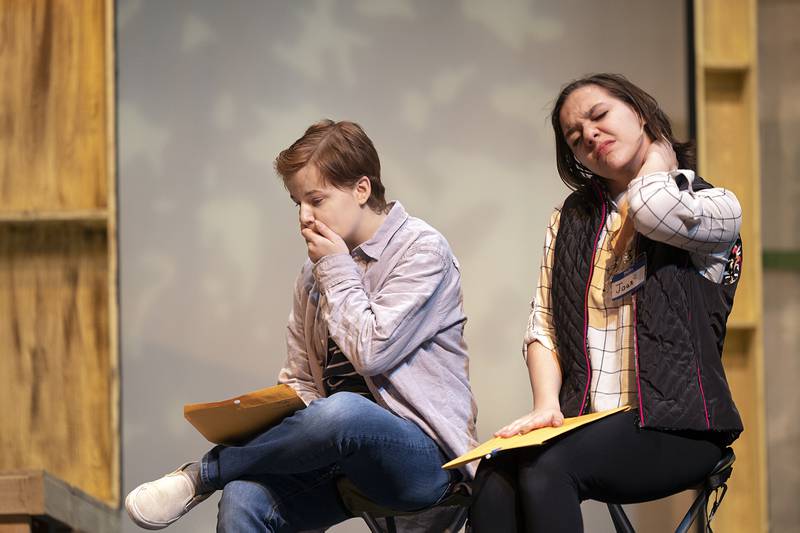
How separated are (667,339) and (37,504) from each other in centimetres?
143

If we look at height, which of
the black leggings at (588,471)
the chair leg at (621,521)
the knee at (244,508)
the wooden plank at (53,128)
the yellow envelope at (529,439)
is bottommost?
the chair leg at (621,521)

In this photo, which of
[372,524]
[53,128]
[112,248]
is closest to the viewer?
[372,524]

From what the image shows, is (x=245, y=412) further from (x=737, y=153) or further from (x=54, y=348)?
(x=737, y=153)

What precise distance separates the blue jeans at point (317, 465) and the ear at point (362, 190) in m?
0.48

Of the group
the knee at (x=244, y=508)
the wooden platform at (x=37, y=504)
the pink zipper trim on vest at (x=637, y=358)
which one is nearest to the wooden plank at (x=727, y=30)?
the pink zipper trim on vest at (x=637, y=358)

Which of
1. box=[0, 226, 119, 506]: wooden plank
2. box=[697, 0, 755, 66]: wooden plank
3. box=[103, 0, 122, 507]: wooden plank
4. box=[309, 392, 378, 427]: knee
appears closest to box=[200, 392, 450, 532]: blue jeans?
box=[309, 392, 378, 427]: knee

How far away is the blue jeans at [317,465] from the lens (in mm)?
1811

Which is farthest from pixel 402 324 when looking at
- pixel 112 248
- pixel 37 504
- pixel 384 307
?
pixel 112 248

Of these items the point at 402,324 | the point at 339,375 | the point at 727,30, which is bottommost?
the point at 339,375

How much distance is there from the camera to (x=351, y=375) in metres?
2.14

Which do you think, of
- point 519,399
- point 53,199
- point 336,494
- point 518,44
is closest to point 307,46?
point 518,44

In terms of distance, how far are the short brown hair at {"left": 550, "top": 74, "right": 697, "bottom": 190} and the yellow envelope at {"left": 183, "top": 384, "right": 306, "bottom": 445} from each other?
729 mm

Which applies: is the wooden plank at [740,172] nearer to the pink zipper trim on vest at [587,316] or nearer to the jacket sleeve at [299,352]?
the pink zipper trim on vest at [587,316]

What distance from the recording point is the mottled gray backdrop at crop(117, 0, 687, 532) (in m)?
3.30
